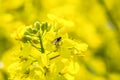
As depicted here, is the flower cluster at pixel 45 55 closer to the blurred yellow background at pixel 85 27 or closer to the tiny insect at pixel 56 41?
the tiny insect at pixel 56 41

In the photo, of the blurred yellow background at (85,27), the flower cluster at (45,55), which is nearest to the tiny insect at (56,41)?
the flower cluster at (45,55)

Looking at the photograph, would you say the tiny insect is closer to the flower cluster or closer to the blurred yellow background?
the flower cluster

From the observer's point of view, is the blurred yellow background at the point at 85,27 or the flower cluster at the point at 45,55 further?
the blurred yellow background at the point at 85,27

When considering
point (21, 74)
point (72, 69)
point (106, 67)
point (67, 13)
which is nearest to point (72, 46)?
point (72, 69)

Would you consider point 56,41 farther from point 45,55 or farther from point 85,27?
point 85,27

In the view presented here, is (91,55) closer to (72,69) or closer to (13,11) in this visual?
(13,11)

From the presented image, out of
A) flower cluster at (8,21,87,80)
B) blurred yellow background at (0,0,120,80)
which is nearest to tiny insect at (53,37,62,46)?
flower cluster at (8,21,87,80)

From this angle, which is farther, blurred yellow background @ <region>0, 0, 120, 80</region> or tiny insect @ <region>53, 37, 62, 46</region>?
blurred yellow background @ <region>0, 0, 120, 80</region>

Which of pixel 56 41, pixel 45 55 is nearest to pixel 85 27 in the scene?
pixel 56 41
